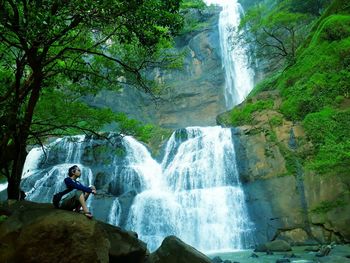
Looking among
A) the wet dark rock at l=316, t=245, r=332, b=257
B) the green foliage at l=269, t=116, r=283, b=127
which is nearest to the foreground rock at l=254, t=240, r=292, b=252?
the wet dark rock at l=316, t=245, r=332, b=257

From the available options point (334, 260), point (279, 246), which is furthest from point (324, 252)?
point (279, 246)

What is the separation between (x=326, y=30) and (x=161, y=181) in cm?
1282

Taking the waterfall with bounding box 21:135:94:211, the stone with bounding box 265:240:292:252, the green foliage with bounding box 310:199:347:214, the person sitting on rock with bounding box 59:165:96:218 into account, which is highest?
the waterfall with bounding box 21:135:94:211

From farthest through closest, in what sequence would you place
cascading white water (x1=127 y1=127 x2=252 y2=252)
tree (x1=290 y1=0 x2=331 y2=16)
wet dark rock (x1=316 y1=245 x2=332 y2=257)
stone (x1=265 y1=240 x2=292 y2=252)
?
1. tree (x1=290 y1=0 x2=331 y2=16)
2. cascading white water (x1=127 y1=127 x2=252 y2=252)
3. stone (x1=265 y1=240 x2=292 y2=252)
4. wet dark rock (x1=316 y1=245 x2=332 y2=257)

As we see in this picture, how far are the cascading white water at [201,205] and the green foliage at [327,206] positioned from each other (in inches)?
117

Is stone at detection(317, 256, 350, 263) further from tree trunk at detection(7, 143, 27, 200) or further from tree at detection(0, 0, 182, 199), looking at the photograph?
tree trunk at detection(7, 143, 27, 200)

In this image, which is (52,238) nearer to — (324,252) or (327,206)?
(324,252)

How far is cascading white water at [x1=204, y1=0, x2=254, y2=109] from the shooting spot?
36812 mm

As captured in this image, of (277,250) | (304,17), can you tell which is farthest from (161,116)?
(277,250)

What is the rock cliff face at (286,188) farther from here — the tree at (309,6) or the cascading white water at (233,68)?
the cascading white water at (233,68)

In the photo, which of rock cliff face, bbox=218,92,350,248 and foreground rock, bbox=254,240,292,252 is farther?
rock cliff face, bbox=218,92,350,248

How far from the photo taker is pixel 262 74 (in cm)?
3588

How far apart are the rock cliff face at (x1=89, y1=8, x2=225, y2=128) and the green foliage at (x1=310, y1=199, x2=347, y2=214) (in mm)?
24035

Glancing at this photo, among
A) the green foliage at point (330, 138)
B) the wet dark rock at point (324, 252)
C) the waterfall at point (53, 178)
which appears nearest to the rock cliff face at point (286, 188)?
the green foliage at point (330, 138)
